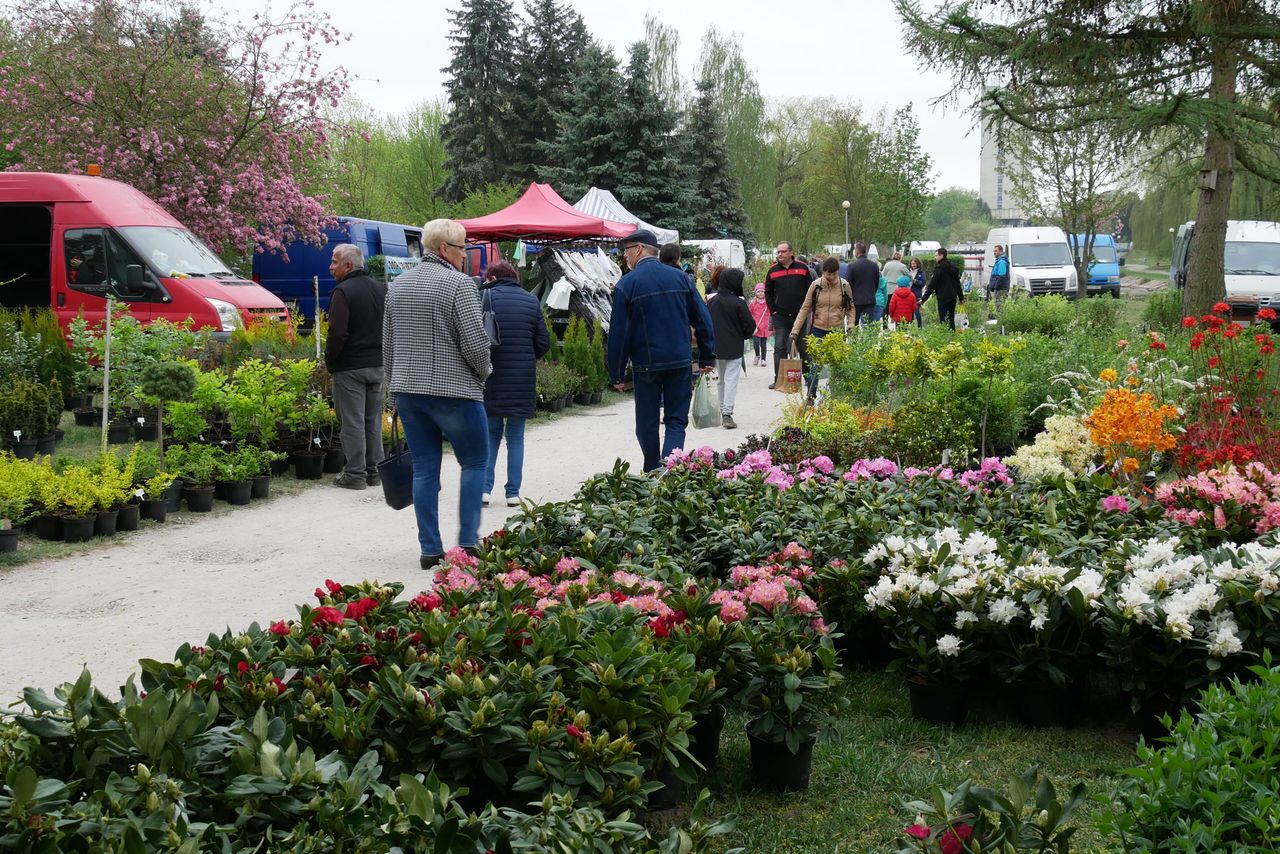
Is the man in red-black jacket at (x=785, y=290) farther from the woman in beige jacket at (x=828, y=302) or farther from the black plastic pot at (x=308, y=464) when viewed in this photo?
the black plastic pot at (x=308, y=464)

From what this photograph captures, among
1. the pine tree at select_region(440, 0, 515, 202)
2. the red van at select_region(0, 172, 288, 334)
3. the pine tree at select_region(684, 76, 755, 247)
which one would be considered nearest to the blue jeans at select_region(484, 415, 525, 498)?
the red van at select_region(0, 172, 288, 334)

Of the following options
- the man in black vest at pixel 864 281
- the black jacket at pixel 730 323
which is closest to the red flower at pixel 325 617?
the black jacket at pixel 730 323

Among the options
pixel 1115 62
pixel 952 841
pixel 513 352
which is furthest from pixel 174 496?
pixel 1115 62

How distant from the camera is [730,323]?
512 inches

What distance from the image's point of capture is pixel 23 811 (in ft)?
7.36

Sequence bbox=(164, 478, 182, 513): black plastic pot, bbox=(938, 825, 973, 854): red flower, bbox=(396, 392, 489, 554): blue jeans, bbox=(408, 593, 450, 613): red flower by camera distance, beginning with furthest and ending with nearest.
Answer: bbox=(164, 478, 182, 513): black plastic pot < bbox=(396, 392, 489, 554): blue jeans < bbox=(408, 593, 450, 613): red flower < bbox=(938, 825, 973, 854): red flower

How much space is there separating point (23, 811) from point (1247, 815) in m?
2.48

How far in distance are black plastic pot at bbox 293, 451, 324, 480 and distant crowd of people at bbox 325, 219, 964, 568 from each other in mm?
417

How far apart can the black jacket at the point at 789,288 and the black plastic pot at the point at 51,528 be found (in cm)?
974

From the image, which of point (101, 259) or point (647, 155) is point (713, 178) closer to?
point (647, 155)

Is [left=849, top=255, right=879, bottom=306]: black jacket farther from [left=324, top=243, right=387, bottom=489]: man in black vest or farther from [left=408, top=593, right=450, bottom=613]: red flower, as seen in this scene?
[left=408, top=593, right=450, bottom=613]: red flower

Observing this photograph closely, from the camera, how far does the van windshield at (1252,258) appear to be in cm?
2417

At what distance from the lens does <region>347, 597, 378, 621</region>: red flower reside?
364 centimetres

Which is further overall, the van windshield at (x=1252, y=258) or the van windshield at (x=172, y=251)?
the van windshield at (x=1252, y=258)
